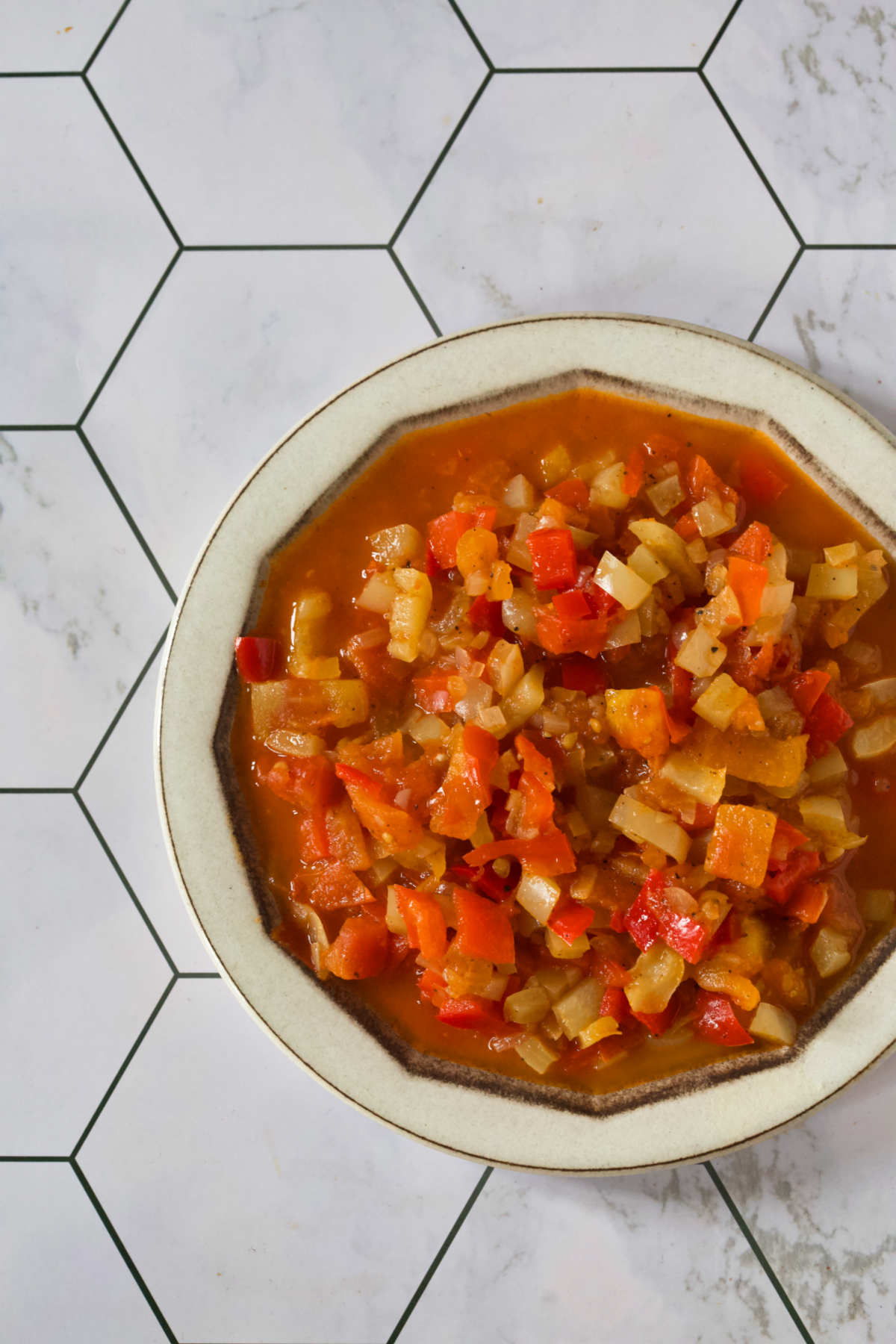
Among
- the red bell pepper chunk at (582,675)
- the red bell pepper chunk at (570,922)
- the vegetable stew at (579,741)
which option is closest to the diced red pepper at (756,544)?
the vegetable stew at (579,741)

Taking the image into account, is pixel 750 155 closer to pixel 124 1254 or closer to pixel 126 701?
pixel 126 701

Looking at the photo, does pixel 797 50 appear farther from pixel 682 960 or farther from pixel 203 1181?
pixel 203 1181

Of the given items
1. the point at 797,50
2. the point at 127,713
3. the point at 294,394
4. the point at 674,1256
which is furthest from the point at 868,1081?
the point at 797,50

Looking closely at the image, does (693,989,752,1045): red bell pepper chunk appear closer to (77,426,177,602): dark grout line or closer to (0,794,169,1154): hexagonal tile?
(0,794,169,1154): hexagonal tile

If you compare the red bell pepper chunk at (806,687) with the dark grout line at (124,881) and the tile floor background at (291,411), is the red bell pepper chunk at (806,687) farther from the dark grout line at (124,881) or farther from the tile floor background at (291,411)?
the dark grout line at (124,881)

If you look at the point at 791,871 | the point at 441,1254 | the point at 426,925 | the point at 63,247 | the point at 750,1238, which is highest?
the point at 63,247

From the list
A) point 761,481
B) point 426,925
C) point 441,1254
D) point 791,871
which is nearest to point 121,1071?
point 441,1254

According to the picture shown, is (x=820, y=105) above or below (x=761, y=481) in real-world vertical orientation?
above
